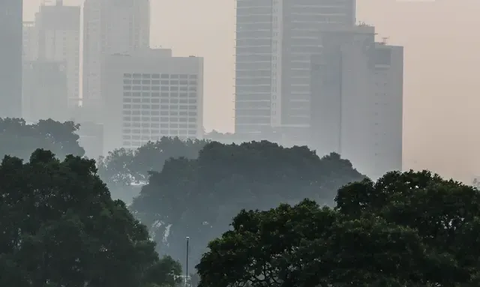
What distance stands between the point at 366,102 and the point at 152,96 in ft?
125

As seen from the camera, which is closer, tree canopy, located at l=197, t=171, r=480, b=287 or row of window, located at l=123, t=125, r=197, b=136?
tree canopy, located at l=197, t=171, r=480, b=287

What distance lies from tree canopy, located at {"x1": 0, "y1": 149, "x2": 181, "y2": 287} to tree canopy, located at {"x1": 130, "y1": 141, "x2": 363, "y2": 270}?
1515 inches

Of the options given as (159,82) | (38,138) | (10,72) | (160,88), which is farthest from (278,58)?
(38,138)

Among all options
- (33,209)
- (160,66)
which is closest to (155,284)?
(33,209)

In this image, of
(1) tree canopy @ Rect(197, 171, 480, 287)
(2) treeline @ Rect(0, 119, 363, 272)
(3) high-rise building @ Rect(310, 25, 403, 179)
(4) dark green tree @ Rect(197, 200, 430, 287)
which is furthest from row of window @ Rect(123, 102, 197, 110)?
(4) dark green tree @ Rect(197, 200, 430, 287)

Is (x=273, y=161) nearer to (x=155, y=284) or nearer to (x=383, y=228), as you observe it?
(x=155, y=284)

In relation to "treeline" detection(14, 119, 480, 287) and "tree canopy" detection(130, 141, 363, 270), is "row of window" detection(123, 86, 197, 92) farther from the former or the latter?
"treeline" detection(14, 119, 480, 287)

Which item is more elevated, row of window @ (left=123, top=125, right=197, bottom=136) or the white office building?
the white office building

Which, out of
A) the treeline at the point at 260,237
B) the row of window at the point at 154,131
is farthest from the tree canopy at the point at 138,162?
the row of window at the point at 154,131

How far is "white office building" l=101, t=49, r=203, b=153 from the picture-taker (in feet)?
629

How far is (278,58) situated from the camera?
18238 cm

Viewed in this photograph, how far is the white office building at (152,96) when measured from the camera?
19162 cm

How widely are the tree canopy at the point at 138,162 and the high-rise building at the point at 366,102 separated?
175 ft

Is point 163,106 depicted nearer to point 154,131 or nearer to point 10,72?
point 154,131
